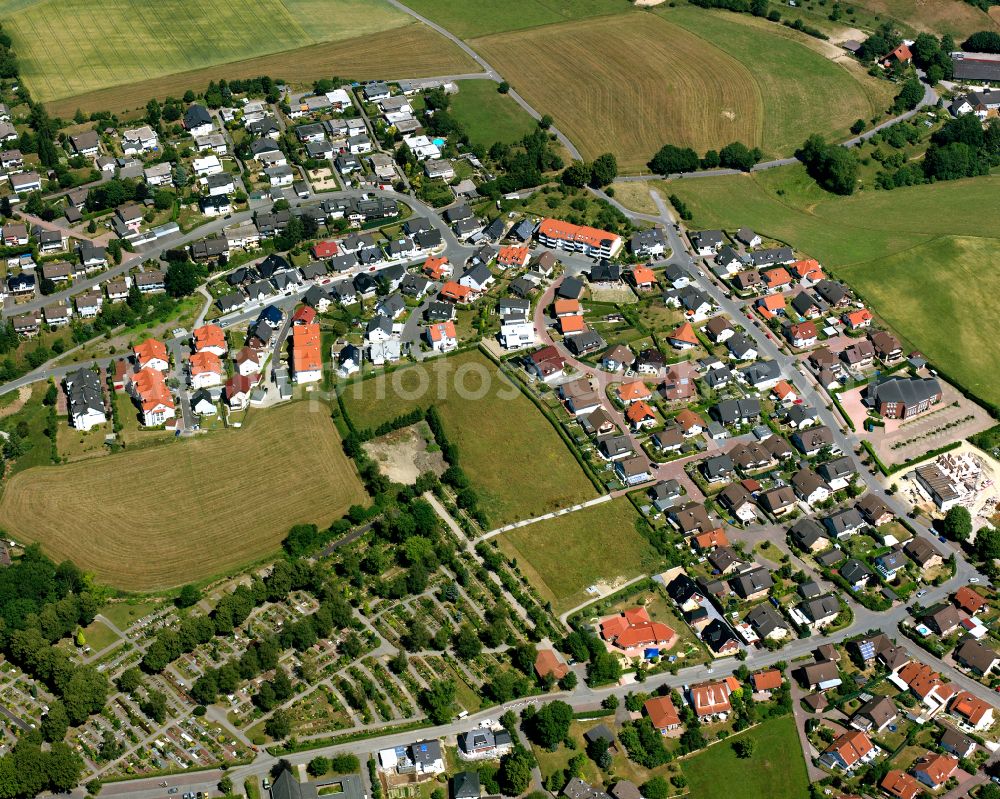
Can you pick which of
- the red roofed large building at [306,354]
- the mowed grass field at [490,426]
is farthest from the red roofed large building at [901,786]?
the red roofed large building at [306,354]

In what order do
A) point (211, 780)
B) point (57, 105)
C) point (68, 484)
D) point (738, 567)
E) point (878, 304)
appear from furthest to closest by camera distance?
point (57, 105)
point (878, 304)
point (68, 484)
point (738, 567)
point (211, 780)

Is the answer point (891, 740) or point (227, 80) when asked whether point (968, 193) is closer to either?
point (891, 740)

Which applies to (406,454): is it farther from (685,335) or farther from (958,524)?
A: (958,524)

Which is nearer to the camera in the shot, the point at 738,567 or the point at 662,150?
the point at 738,567

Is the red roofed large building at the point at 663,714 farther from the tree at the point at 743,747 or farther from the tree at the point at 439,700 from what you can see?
→ the tree at the point at 439,700

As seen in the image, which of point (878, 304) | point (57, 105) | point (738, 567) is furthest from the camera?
point (57, 105)

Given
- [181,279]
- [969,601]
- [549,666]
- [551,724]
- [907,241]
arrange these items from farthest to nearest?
[907,241] < [181,279] < [969,601] < [549,666] < [551,724]

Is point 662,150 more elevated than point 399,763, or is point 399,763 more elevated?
point 662,150

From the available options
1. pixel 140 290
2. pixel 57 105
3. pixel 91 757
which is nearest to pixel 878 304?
pixel 140 290

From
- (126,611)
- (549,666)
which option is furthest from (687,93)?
(126,611)
